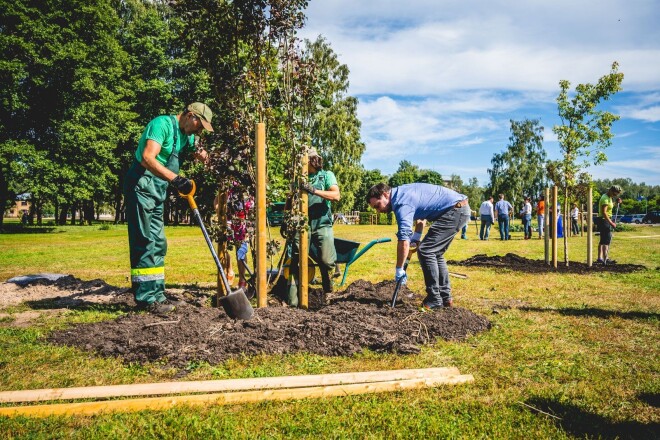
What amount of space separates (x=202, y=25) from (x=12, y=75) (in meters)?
21.6

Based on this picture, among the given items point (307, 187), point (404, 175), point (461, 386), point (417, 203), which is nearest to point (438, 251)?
point (417, 203)

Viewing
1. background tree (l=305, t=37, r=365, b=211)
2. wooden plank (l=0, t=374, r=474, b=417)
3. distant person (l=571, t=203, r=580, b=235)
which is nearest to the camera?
wooden plank (l=0, t=374, r=474, b=417)

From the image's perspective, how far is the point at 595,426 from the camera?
8.02 ft

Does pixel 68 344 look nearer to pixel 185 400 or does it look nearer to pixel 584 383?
pixel 185 400

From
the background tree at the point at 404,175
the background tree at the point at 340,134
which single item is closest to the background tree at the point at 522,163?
the background tree at the point at 340,134

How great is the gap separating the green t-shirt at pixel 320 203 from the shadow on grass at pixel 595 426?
→ 3.34 m

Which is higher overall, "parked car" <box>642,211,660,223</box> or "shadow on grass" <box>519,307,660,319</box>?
"parked car" <box>642,211,660,223</box>

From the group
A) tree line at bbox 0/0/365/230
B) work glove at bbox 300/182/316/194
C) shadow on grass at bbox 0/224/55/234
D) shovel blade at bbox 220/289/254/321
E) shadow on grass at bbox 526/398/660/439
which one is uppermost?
tree line at bbox 0/0/365/230

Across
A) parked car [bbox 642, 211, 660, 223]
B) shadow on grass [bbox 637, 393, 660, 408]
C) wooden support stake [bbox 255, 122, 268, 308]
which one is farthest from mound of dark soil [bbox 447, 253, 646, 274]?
parked car [bbox 642, 211, 660, 223]

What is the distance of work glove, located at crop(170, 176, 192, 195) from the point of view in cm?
426

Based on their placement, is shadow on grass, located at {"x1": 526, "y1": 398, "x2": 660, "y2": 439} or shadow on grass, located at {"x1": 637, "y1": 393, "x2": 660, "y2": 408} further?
shadow on grass, located at {"x1": 637, "y1": 393, "x2": 660, "y2": 408}

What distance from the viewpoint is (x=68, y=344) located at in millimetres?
3707

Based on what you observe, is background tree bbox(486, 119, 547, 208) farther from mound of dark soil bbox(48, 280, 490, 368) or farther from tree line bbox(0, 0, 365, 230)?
mound of dark soil bbox(48, 280, 490, 368)

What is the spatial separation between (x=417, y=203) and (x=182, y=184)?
256cm
